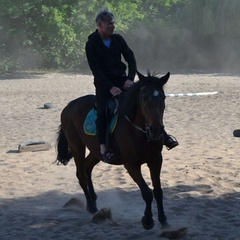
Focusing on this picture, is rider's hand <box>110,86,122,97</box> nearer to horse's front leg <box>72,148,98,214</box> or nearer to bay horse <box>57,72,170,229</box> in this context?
bay horse <box>57,72,170,229</box>

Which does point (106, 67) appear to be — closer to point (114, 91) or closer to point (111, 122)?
point (114, 91)

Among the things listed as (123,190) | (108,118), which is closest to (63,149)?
(123,190)

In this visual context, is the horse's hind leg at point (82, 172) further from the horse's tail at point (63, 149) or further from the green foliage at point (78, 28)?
the green foliage at point (78, 28)

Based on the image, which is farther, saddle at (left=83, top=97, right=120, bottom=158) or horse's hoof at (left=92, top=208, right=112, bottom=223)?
horse's hoof at (left=92, top=208, right=112, bottom=223)

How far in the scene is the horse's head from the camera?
6809mm

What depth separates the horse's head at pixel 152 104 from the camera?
6809 mm

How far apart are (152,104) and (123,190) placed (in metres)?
3.11

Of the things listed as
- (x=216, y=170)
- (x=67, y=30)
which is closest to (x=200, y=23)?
(x=67, y=30)

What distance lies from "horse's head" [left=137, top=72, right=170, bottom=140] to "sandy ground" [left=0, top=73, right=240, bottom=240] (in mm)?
1239

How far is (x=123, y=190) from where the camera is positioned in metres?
9.73

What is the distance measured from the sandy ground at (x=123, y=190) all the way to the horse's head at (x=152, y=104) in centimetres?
124

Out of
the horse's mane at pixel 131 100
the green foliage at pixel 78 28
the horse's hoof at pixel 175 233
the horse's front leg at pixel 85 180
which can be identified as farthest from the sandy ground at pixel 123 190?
the green foliage at pixel 78 28

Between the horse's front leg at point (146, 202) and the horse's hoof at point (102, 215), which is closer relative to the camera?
the horse's front leg at point (146, 202)

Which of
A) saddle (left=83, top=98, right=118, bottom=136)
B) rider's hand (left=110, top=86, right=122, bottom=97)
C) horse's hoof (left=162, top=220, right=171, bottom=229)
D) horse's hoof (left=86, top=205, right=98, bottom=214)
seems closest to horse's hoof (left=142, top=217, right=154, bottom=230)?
horse's hoof (left=162, top=220, right=171, bottom=229)
